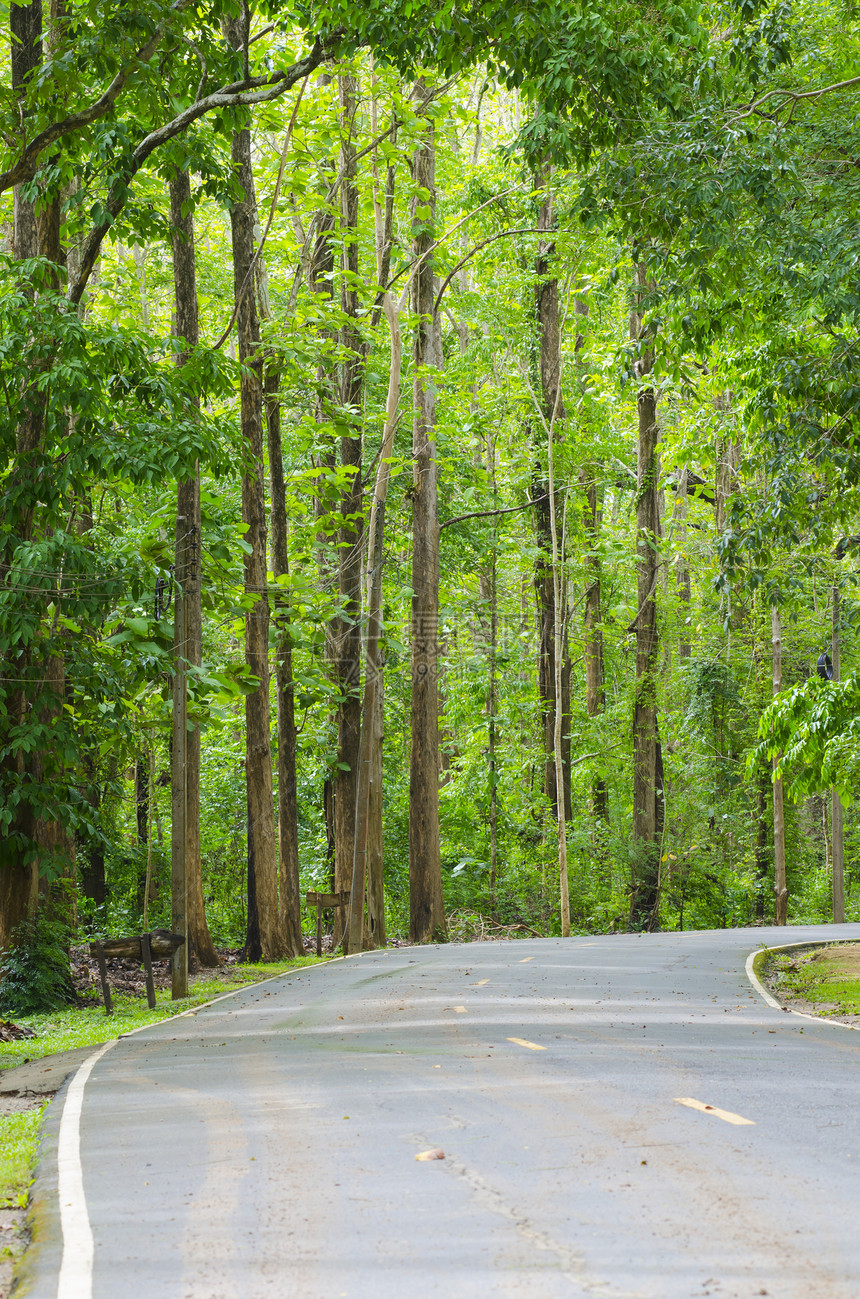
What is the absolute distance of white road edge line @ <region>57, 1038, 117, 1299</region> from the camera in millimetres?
4910

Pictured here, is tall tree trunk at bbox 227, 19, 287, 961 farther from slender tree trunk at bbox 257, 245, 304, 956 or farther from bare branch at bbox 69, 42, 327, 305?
bare branch at bbox 69, 42, 327, 305

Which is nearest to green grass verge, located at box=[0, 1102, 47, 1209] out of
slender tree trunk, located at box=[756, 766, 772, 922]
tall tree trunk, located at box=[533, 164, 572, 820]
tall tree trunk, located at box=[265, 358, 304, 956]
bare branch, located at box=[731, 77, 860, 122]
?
bare branch, located at box=[731, 77, 860, 122]

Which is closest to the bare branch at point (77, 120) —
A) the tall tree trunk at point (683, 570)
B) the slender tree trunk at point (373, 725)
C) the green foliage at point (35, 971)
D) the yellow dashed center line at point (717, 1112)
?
the yellow dashed center line at point (717, 1112)

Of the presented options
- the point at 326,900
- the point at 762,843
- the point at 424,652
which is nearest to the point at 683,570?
the point at 762,843

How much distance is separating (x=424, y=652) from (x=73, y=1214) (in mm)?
22532

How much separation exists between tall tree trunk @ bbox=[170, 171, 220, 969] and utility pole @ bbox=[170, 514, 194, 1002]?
0.04 m

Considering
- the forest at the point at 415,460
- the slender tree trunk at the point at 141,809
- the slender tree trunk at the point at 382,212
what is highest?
the slender tree trunk at the point at 382,212

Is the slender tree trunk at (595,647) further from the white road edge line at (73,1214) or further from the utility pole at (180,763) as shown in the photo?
the white road edge line at (73,1214)

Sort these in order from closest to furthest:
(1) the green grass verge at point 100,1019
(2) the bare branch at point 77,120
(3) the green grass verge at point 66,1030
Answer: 1. (3) the green grass verge at point 66,1030
2. (2) the bare branch at point 77,120
3. (1) the green grass verge at point 100,1019

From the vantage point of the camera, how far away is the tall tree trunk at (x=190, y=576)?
17.7 meters

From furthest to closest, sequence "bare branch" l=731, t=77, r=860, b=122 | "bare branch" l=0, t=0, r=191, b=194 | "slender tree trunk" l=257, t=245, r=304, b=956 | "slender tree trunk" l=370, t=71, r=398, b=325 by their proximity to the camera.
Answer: "slender tree trunk" l=370, t=71, r=398, b=325, "slender tree trunk" l=257, t=245, r=304, b=956, "bare branch" l=731, t=77, r=860, b=122, "bare branch" l=0, t=0, r=191, b=194

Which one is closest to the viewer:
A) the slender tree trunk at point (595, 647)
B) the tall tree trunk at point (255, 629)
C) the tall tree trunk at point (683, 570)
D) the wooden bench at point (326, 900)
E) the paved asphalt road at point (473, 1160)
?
the paved asphalt road at point (473, 1160)

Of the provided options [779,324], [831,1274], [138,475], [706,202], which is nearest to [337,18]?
[706,202]

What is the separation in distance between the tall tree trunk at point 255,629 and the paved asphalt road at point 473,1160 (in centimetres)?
1083
